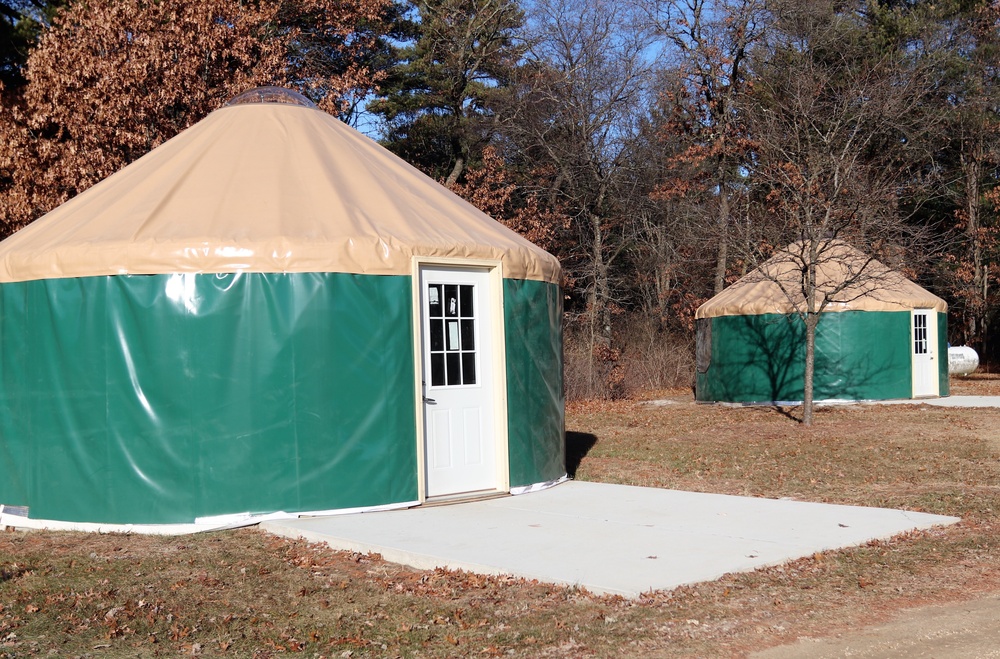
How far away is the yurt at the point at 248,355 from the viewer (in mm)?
7414

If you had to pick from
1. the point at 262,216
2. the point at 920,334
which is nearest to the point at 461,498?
the point at 262,216

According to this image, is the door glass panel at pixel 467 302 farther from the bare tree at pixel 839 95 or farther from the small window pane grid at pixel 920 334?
the bare tree at pixel 839 95

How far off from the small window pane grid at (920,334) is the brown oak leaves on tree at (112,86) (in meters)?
11.8

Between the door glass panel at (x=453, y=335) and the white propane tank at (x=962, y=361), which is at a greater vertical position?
the door glass panel at (x=453, y=335)

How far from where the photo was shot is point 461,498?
26.8 feet

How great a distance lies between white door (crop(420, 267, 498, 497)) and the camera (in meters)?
8.08

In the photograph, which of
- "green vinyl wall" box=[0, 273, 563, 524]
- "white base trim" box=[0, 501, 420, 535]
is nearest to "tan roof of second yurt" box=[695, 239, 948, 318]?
"green vinyl wall" box=[0, 273, 563, 524]

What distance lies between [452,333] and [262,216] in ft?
5.65

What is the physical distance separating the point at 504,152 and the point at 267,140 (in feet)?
59.4

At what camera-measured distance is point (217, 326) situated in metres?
7.43

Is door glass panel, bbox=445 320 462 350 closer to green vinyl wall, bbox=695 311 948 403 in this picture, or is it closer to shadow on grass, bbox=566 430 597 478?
shadow on grass, bbox=566 430 597 478

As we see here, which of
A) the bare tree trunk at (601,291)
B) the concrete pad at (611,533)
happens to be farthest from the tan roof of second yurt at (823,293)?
the concrete pad at (611,533)

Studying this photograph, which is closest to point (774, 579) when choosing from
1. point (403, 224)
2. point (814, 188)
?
point (403, 224)

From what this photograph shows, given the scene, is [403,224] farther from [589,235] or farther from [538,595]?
[589,235]
